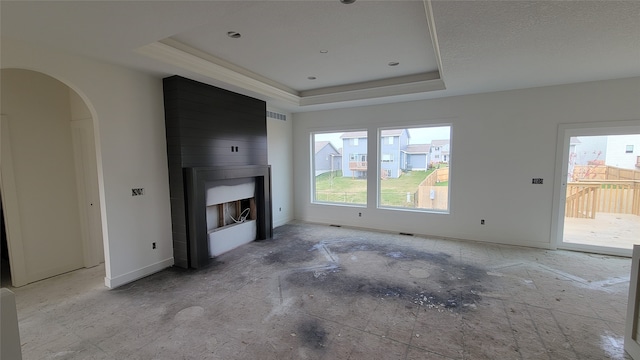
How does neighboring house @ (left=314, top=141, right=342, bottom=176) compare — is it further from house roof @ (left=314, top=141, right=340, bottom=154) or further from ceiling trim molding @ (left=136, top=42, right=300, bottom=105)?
ceiling trim molding @ (left=136, top=42, right=300, bottom=105)

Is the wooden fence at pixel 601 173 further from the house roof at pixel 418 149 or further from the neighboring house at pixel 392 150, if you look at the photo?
the neighboring house at pixel 392 150

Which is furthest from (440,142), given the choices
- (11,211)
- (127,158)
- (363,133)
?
(11,211)

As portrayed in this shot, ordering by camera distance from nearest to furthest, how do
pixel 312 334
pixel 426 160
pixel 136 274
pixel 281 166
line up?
pixel 312 334
pixel 136 274
pixel 426 160
pixel 281 166

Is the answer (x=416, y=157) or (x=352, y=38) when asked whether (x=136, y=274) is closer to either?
(x=352, y=38)

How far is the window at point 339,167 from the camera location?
596cm

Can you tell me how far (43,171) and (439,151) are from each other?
6.20 meters

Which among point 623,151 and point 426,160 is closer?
point 623,151

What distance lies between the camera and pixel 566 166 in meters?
4.30

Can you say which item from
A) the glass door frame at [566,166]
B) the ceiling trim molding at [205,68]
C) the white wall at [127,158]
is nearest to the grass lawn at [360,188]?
the glass door frame at [566,166]

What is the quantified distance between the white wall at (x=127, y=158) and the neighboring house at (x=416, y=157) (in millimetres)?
4352

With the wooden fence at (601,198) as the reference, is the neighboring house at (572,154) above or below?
above

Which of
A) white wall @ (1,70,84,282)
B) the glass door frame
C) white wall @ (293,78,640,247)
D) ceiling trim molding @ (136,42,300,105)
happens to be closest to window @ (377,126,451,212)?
white wall @ (293,78,640,247)

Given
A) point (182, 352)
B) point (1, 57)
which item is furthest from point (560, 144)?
point (1, 57)

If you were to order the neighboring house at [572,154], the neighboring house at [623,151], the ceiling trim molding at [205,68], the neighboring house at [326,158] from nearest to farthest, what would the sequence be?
the ceiling trim molding at [205,68], the neighboring house at [623,151], the neighboring house at [572,154], the neighboring house at [326,158]
